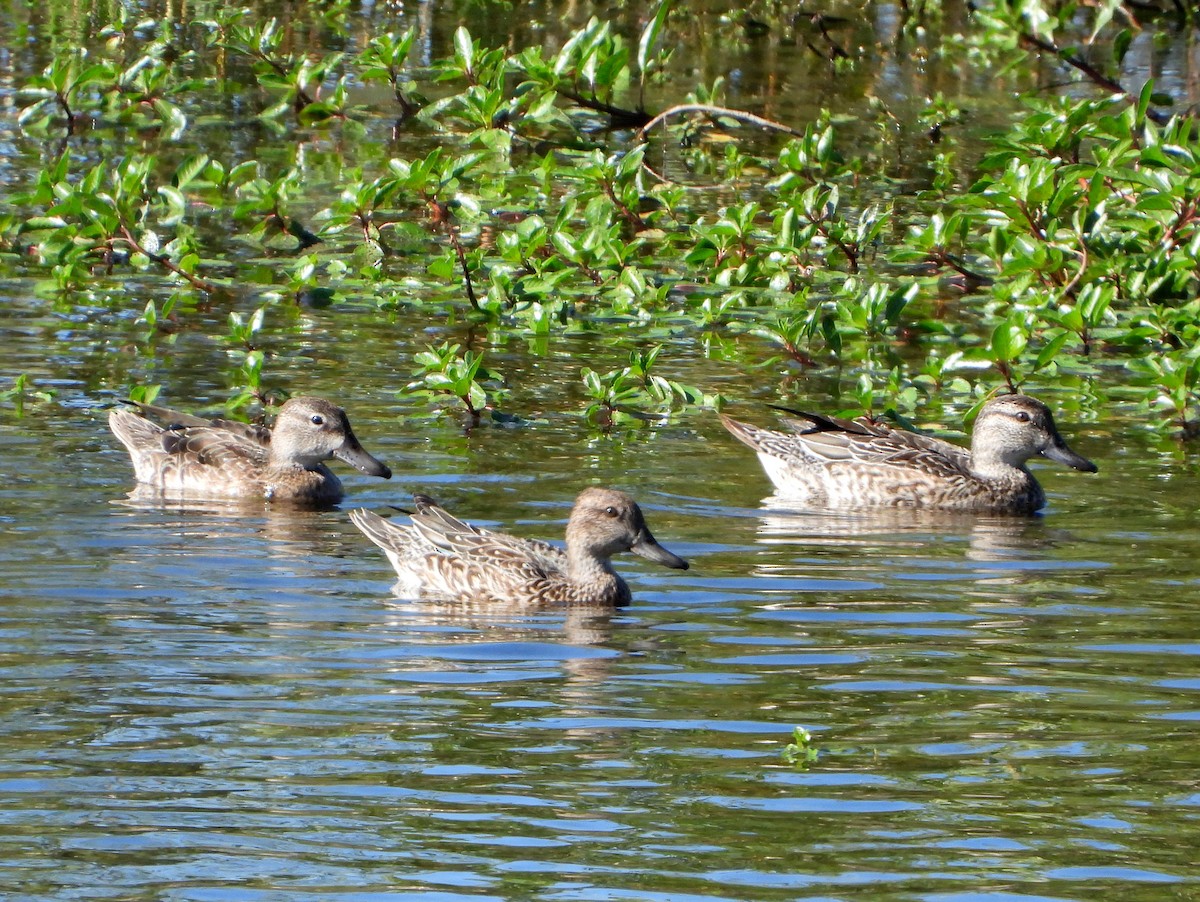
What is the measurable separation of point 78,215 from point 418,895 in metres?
9.21

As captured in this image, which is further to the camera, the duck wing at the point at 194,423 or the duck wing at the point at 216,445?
the duck wing at the point at 194,423

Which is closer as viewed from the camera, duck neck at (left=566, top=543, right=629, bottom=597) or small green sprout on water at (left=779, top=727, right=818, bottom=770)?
small green sprout on water at (left=779, top=727, right=818, bottom=770)

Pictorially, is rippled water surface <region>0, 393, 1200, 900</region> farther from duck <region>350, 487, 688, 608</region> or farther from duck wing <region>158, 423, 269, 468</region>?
duck wing <region>158, 423, 269, 468</region>

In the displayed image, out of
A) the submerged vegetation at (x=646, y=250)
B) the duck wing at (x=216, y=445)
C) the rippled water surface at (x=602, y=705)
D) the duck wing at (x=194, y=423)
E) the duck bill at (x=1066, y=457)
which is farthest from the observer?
the submerged vegetation at (x=646, y=250)

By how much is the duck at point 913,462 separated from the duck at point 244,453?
2154mm

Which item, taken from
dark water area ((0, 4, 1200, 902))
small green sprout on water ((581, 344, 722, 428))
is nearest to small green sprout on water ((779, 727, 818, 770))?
dark water area ((0, 4, 1200, 902))

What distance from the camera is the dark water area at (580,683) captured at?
554cm

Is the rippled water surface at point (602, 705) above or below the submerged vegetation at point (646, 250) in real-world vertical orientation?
below

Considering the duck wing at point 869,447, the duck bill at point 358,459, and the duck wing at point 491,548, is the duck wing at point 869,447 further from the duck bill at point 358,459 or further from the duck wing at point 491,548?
the duck wing at point 491,548

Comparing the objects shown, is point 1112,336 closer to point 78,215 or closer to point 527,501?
point 527,501

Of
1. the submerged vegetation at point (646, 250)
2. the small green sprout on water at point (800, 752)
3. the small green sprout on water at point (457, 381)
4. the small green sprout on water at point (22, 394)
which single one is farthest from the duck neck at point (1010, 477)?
the small green sprout on water at point (22, 394)

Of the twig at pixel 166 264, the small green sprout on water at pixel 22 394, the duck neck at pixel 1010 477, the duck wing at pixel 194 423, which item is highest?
the twig at pixel 166 264

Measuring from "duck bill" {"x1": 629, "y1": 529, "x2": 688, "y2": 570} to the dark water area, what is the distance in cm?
17

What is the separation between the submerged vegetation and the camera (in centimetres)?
1243
